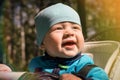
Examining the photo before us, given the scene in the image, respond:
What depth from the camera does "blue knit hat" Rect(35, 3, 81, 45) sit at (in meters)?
1.20

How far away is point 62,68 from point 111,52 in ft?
1.64

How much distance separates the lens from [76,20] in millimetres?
1214

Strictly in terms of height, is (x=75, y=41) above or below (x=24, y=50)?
above

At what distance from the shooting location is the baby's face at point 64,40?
1150 millimetres

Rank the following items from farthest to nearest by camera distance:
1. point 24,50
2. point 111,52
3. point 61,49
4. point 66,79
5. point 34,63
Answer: point 24,50 < point 111,52 < point 34,63 < point 61,49 < point 66,79

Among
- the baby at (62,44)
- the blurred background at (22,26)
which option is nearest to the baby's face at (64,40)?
the baby at (62,44)

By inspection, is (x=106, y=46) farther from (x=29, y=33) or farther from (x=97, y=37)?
(x=29, y=33)

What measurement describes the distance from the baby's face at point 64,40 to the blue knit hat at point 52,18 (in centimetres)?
1

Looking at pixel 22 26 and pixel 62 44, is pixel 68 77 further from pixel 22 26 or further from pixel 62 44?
pixel 22 26

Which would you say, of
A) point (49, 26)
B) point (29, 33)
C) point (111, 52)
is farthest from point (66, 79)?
point (29, 33)

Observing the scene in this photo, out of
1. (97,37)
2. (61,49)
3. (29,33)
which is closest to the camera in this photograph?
(61,49)

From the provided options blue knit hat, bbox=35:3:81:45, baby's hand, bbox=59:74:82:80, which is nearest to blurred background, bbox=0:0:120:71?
blue knit hat, bbox=35:3:81:45

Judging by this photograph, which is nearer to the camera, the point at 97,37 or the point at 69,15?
the point at 69,15

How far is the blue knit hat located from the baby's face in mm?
14
